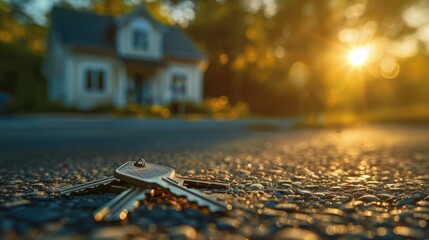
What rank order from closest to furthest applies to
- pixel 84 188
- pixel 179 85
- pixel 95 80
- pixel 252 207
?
pixel 252 207 < pixel 84 188 < pixel 95 80 < pixel 179 85

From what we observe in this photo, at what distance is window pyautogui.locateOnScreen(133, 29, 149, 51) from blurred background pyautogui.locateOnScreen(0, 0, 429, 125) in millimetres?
6055

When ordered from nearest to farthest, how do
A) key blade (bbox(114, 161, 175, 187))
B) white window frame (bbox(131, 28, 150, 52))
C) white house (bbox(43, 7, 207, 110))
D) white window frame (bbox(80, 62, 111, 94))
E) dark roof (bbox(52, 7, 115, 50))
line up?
key blade (bbox(114, 161, 175, 187)) → dark roof (bbox(52, 7, 115, 50)) → white house (bbox(43, 7, 207, 110)) → white window frame (bbox(80, 62, 111, 94)) → white window frame (bbox(131, 28, 150, 52))

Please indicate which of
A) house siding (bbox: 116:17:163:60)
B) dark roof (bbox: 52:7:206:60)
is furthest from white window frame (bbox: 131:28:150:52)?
dark roof (bbox: 52:7:206:60)

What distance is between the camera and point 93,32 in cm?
1656

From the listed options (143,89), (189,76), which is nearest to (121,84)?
(143,89)

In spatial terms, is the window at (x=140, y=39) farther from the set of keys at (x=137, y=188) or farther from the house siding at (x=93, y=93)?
the set of keys at (x=137, y=188)

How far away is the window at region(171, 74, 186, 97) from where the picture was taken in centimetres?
1875

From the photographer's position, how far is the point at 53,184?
1.99 m

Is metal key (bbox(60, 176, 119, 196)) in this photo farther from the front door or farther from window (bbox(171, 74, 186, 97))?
window (bbox(171, 74, 186, 97))

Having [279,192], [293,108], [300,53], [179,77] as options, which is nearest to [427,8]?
[300,53]

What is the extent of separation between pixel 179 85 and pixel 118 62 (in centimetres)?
394

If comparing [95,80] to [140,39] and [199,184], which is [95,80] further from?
[199,184]

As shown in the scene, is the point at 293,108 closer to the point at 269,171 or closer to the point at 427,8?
the point at 427,8

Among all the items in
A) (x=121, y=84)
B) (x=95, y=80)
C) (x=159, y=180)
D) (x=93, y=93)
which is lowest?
(x=159, y=180)
